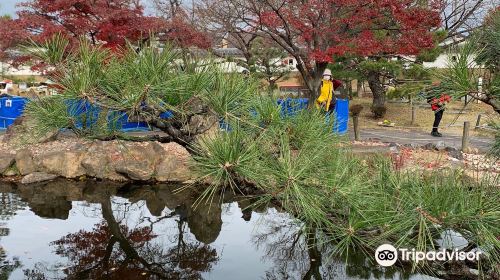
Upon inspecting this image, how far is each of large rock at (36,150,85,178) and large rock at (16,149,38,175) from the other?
152 mm

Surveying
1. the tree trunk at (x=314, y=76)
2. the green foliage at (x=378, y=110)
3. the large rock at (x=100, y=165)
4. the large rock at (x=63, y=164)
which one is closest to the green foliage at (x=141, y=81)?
the large rock at (x=100, y=165)

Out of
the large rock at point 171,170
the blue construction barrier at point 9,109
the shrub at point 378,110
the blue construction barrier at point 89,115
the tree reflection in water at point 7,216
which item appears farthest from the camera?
the shrub at point 378,110

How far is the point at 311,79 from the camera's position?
11.7 m

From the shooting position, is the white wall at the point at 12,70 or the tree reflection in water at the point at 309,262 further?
the white wall at the point at 12,70

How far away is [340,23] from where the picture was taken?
10445 mm

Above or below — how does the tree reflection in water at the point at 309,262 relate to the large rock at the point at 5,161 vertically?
below

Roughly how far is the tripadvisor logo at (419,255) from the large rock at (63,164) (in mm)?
6875

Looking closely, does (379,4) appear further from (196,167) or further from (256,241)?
(196,167)

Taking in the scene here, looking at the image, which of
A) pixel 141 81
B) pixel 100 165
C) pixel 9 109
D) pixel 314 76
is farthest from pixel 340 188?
pixel 9 109

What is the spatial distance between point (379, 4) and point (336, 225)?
27.7 ft

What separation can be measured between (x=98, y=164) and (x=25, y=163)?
4.23 ft

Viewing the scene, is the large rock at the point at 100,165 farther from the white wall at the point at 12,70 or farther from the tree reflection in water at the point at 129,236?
the white wall at the point at 12,70

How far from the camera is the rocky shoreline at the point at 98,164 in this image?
8133 millimetres

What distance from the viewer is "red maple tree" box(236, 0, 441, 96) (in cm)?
999
